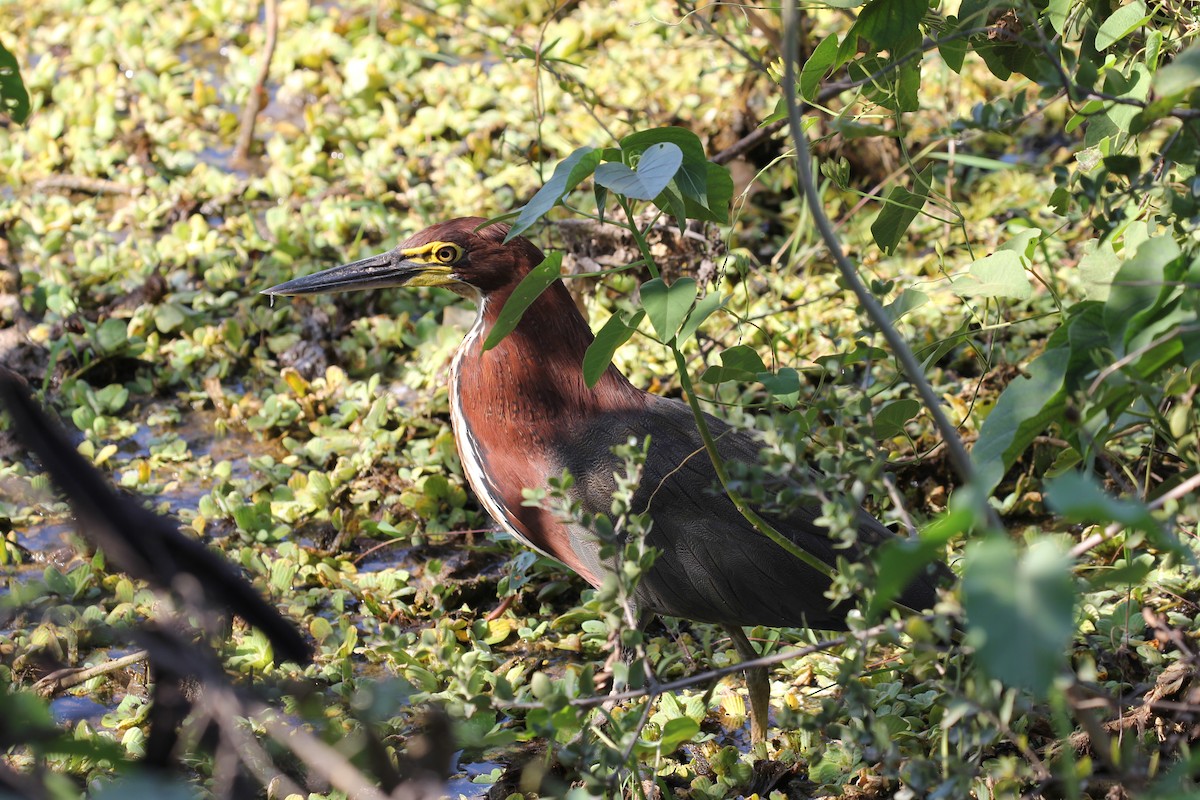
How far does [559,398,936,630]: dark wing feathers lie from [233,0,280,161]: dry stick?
366cm

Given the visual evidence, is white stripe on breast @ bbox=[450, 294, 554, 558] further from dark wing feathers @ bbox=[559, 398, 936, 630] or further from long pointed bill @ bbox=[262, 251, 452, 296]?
dark wing feathers @ bbox=[559, 398, 936, 630]

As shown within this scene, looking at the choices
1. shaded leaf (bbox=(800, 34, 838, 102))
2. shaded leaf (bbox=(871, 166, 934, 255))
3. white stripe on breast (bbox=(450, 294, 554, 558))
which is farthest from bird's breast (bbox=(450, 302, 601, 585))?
shaded leaf (bbox=(800, 34, 838, 102))

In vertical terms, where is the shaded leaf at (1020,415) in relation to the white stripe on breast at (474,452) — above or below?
above

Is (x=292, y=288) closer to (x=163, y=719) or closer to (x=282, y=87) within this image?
(x=163, y=719)

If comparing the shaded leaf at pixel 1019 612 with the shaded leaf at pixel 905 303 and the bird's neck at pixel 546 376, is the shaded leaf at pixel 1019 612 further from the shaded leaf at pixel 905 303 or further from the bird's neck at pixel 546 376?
the bird's neck at pixel 546 376

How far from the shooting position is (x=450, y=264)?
11.8 ft

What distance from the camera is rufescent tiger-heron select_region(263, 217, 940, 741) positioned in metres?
3.10

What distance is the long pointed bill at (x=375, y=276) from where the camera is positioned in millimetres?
3660

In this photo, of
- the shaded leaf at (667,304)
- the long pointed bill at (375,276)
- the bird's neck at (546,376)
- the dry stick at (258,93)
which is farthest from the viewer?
the dry stick at (258,93)

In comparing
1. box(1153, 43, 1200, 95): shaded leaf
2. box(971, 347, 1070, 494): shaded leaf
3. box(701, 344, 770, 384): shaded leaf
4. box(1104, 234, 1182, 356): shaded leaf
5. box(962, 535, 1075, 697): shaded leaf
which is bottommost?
box(701, 344, 770, 384): shaded leaf

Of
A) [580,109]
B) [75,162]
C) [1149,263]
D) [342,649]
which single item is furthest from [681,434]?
[75,162]

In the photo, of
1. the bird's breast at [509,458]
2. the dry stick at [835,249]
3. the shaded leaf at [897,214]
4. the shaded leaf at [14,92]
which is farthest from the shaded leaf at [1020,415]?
the shaded leaf at [14,92]

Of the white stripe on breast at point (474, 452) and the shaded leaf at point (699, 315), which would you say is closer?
the shaded leaf at point (699, 315)

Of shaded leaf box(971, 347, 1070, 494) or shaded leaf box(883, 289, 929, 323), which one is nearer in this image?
shaded leaf box(971, 347, 1070, 494)
